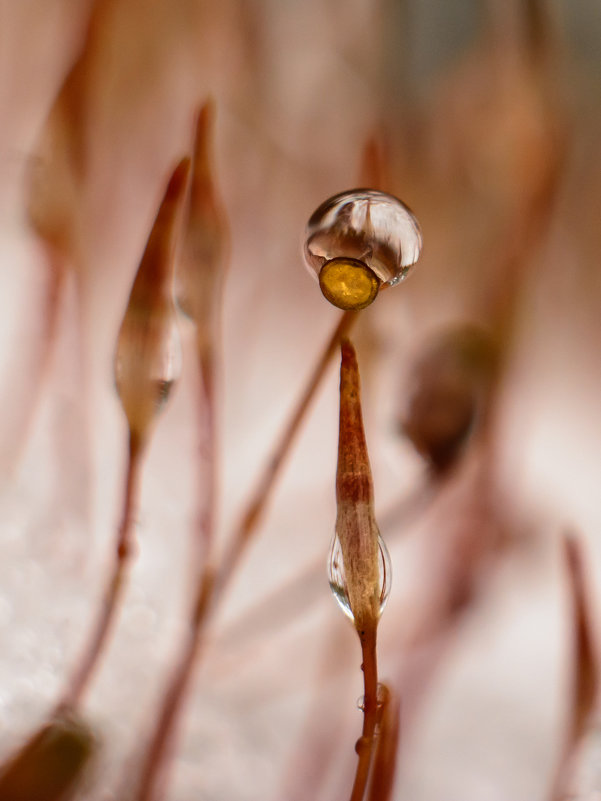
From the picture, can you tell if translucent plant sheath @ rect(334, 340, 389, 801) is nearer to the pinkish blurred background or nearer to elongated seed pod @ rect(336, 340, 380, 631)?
elongated seed pod @ rect(336, 340, 380, 631)

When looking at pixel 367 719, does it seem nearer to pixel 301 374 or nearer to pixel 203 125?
pixel 203 125

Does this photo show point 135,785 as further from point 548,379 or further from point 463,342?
point 548,379

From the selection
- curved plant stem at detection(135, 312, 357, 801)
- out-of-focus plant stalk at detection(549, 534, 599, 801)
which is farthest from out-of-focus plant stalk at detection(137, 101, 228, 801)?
out-of-focus plant stalk at detection(549, 534, 599, 801)

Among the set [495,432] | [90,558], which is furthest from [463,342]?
[90,558]

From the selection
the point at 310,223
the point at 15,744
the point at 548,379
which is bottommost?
the point at 15,744

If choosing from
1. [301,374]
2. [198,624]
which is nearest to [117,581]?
[198,624]

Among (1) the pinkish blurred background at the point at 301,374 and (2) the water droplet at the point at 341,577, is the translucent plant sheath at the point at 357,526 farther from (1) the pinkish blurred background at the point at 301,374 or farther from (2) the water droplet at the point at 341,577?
(1) the pinkish blurred background at the point at 301,374

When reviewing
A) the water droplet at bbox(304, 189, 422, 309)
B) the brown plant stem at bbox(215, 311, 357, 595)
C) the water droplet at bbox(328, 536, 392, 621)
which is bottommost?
the water droplet at bbox(328, 536, 392, 621)
